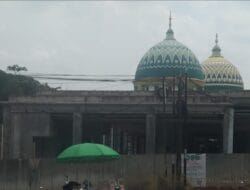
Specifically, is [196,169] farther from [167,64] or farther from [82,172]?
[167,64]

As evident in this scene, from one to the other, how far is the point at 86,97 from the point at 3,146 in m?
7.03

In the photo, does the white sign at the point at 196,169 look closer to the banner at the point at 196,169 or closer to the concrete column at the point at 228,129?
the banner at the point at 196,169

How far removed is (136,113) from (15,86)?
22702 millimetres

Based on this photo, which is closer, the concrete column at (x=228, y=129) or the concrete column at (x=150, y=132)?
the concrete column at (x=228, y=129)

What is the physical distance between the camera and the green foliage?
6875 centimetres

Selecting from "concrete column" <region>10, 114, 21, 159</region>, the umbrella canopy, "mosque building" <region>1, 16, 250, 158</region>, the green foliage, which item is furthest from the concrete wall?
the green foliage

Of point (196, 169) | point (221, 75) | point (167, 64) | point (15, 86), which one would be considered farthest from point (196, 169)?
point (15, 86)

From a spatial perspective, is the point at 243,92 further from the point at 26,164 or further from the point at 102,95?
the point at 26,164

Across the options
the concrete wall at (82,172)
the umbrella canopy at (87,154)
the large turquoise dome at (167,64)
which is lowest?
the concrete wall at (82,172)

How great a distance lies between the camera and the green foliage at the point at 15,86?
226 feet

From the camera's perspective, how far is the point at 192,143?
6525 cm

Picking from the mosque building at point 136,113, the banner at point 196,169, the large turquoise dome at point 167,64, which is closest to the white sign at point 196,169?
the banner at point 196,169

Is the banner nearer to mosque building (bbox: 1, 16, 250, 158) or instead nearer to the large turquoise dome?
mosque building (bbox: 1, 16, 250, 158)

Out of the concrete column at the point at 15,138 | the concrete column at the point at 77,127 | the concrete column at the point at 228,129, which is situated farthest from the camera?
the concrete column at the point at 77,127
